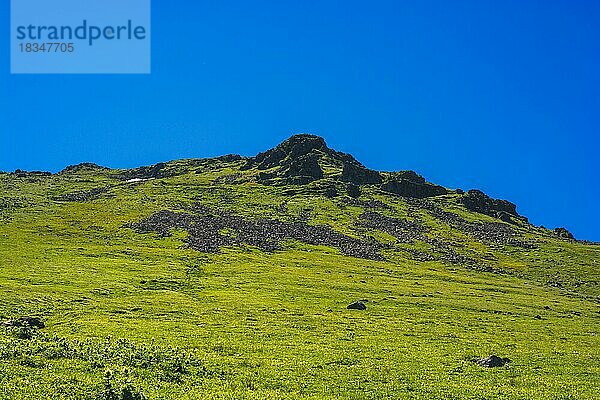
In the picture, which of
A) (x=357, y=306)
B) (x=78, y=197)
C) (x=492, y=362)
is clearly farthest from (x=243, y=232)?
(x=492, y=362)

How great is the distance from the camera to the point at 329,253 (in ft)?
421

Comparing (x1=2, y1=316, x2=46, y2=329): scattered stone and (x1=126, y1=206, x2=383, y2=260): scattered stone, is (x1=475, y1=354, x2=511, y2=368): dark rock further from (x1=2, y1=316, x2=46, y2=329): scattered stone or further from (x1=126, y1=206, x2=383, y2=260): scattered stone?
(x1=126, y1=206, x2=383, y2=260): scattered stone

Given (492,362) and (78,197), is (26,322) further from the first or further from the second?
(78,197)

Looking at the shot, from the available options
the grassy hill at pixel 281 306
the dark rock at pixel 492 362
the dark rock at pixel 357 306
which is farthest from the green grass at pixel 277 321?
the dark rock at pixel 357 306

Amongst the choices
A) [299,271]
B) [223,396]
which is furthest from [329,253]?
[223,396]

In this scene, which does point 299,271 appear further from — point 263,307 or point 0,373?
point 0,373

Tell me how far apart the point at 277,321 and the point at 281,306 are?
10.1 meters

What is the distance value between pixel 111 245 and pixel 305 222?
62.1m

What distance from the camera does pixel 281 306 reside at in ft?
236

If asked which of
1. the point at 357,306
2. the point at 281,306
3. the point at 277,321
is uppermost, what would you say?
the point at 281,306

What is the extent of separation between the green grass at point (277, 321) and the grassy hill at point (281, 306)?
0.84 feet

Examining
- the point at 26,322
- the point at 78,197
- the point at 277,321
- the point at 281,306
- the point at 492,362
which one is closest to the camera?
the point at 492,362

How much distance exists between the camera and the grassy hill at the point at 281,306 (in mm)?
38375

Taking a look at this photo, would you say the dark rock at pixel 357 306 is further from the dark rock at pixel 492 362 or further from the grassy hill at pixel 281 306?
the dark rock at pixel 492 362
